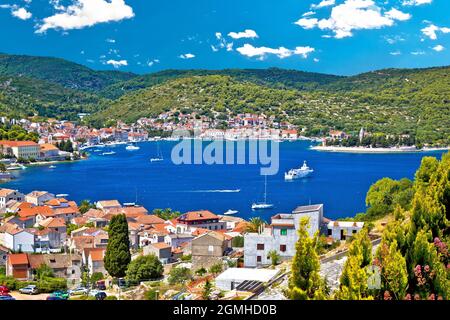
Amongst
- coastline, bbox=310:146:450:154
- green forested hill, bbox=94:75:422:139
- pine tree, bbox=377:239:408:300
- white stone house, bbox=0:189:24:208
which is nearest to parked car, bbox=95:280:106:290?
pine tree, bbox=377:239:408:300

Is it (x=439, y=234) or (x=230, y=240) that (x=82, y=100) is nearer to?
(x=230, y=240)

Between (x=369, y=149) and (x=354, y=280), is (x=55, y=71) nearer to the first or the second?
(x=369, y=149)

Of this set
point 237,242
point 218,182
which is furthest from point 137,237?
point 218,182

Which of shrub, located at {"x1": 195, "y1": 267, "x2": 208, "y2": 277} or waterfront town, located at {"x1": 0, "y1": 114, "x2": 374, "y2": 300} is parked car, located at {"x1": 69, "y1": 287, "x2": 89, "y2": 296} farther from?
shrub, located at {"x1": 195, "y1": 267, "x2": 208, "y2": 277}

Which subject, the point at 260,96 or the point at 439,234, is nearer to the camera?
the point at 439,234

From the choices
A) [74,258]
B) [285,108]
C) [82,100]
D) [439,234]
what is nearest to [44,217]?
[74,258]

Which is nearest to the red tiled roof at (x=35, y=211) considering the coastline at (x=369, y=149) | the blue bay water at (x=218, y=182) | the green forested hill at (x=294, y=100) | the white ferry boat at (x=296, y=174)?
the blue bay water at (x=218, y=182)
